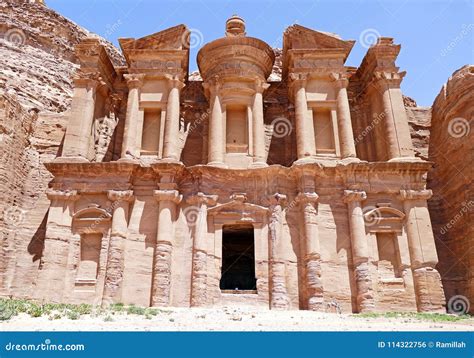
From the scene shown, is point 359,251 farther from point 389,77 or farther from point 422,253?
point 389,77

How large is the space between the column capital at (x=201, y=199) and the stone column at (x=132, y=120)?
3.46 meters

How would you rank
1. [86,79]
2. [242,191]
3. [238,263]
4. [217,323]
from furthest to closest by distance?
[238,263]
[86,79]
[242,191]
[217,323]

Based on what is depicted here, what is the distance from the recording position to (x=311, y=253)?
16.2 m

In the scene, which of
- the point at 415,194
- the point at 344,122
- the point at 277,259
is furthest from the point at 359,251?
the point at 344,122

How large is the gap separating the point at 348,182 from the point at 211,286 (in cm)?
688

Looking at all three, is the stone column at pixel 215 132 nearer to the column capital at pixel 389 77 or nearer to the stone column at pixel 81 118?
the stone column at pixel 81 118

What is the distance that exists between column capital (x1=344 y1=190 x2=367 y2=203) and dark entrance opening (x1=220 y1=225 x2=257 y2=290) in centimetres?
621

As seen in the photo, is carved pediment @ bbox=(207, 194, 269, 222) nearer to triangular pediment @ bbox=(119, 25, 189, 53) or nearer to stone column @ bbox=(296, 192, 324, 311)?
stone column @ bbox=(296, 192, 324, 311)

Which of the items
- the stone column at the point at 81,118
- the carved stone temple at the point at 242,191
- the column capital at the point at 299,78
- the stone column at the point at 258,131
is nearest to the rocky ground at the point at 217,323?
the carved stone temple at the point at 242,191

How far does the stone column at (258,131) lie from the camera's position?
18342mm

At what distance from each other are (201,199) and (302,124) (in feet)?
18.5

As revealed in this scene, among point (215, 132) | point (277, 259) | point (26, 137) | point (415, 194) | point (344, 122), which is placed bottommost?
point (277, 259)

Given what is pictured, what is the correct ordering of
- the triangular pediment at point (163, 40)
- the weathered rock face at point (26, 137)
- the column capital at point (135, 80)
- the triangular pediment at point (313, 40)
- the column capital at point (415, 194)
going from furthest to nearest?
the triangular pediment at point (163, 40) < the triangular pediment at point (313, 40) < the column capital at point (135, 80) < the weathered rock face at point (26, 137) < the column capital at point (415, 194)

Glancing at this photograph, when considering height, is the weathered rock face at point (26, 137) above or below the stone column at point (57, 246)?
above
